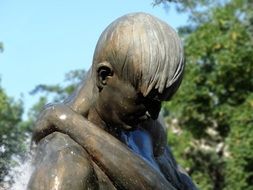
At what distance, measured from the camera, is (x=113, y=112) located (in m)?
3.82

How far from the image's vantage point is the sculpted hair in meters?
3.58

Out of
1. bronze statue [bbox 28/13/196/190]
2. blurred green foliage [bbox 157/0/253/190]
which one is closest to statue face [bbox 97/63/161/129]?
bronze statue [bbox 28/13/196/190]

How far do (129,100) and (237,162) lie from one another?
22370 mm

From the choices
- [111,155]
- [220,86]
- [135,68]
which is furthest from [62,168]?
[220,86]

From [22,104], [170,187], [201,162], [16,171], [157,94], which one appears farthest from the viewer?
[22,104]

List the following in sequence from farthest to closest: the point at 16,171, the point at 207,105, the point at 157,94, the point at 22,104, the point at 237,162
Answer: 1. the point at 22,104
2. the point at 207,105
3. the point at 237,162
4. the point at 16,171
5. the point at 157,94

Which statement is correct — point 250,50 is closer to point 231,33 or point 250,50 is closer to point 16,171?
point 231,33

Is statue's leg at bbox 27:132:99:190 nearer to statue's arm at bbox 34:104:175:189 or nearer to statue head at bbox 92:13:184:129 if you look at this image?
statue's arm at bbox 34:104:175:189

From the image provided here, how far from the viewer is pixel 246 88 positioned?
1078 inches

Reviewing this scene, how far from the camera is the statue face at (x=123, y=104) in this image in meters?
3.71

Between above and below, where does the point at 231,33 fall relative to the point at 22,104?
above

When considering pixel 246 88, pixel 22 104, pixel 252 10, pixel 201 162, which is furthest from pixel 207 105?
pixel 22 104

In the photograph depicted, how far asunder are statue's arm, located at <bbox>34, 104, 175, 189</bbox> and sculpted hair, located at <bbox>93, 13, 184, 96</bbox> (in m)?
0.29

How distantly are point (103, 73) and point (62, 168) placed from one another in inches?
18.9
